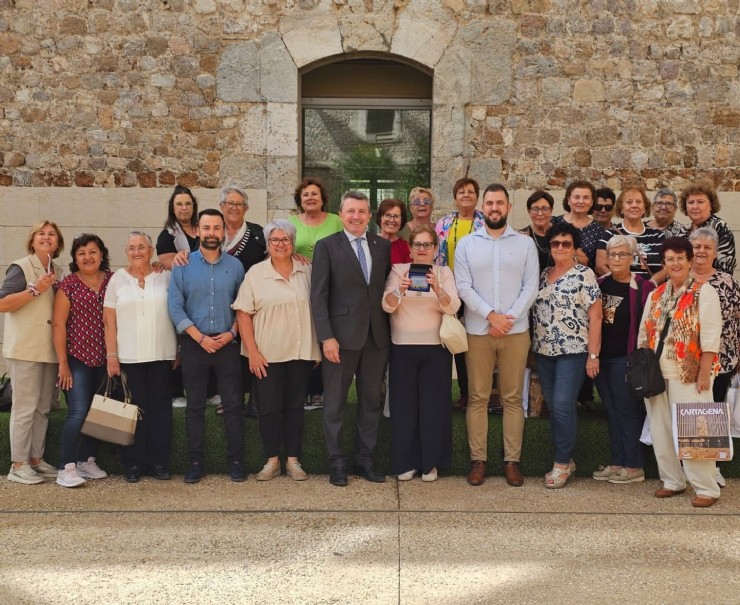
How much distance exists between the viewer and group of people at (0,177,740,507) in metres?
5.15

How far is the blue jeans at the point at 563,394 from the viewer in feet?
16.9

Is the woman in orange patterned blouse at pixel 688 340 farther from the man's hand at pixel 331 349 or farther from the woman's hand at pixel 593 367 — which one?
the man's hand at pixel 331 349

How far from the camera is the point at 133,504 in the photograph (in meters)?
4.87

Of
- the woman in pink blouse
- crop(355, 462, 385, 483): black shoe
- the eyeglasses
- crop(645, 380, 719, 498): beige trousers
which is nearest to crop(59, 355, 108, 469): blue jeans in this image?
the woman in pink blouse

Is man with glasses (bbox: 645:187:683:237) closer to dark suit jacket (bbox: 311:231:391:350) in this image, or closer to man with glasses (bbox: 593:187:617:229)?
man with glasses (bbox: 593:187:617:229)

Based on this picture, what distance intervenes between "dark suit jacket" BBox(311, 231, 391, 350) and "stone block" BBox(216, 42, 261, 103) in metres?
3.10

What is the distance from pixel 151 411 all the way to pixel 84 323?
667mm

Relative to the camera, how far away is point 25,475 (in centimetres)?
526

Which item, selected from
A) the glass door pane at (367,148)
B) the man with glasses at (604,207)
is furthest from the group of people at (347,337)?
the glass door pane at (367,148)

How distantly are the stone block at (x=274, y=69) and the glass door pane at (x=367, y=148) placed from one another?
1.74 feet

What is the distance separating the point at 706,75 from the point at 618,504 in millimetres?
4629

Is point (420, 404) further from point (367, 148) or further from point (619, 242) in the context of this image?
point (367, 148)

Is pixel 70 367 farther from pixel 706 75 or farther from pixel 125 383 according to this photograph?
pixel 706 75

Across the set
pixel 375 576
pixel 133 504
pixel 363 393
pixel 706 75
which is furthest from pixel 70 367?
pixel 706 75
